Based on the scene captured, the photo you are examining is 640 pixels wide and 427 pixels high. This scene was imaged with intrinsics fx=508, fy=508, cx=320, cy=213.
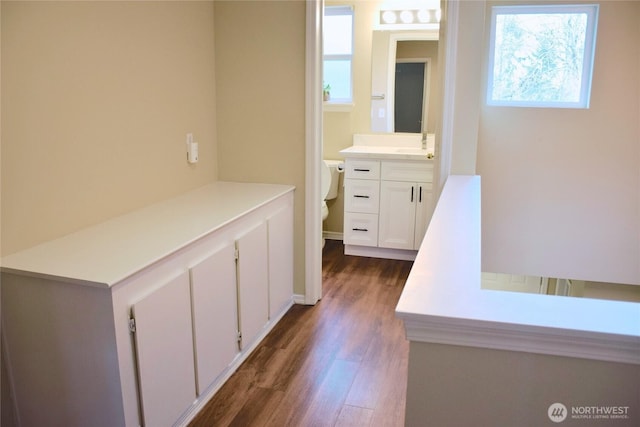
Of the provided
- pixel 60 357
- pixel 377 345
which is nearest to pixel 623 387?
pixel 60 357

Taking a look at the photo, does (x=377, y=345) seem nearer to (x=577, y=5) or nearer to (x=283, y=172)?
(x=283, y=172)

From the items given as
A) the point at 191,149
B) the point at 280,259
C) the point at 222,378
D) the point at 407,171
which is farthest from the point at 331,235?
the point at 222,378

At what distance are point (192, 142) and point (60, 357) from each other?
1.50 meters

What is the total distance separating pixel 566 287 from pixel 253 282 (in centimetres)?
358

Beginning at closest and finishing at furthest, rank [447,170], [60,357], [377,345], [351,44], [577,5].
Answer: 1. [60,357]
2. [377,345]
3. [447,170]
4. [577,5]
5. [351,44]

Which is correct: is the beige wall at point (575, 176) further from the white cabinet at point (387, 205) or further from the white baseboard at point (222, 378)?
the white baseboard at point (222, 378)

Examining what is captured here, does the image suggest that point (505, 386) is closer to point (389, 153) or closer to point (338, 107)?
point (389, 153)

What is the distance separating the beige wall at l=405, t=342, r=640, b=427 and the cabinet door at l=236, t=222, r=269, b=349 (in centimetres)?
151

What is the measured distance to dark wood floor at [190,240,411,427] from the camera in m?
2.20

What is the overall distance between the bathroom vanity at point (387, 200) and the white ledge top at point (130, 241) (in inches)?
61.2

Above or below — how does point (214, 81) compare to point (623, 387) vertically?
above

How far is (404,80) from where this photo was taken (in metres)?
4.49

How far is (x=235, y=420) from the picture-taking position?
2.16 metres

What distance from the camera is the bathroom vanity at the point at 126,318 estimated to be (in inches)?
64.1
